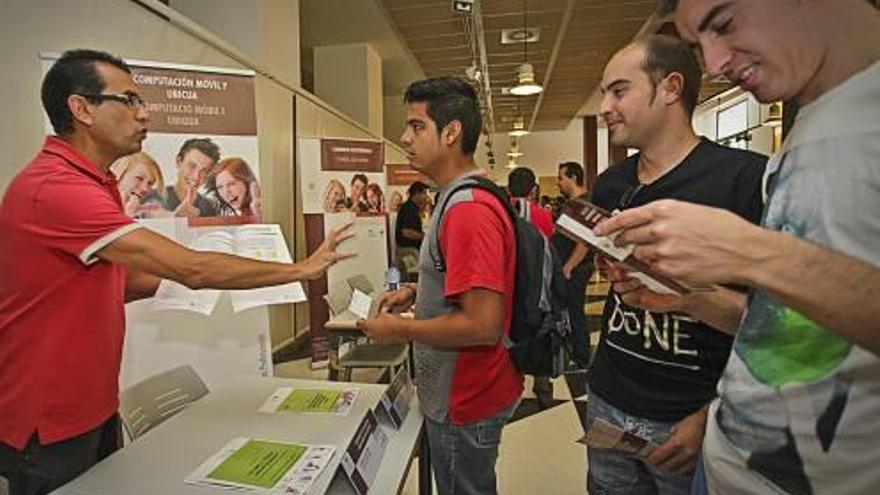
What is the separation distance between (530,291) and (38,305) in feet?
4.08

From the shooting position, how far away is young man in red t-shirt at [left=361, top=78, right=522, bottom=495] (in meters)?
1.38

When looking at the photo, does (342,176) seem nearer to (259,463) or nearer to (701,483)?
(259,463)

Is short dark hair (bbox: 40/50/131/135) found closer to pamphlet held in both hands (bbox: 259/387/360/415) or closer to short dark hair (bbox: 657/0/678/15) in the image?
pamphlet held in both hands (bbox: 259/387/360/415)

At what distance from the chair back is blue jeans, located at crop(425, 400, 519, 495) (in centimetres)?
86

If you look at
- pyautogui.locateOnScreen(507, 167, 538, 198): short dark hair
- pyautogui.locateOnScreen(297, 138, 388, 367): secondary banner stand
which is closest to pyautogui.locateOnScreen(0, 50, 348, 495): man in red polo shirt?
pyautogui.locateOnScreen(297, 138, 388, 367): secondary banner stand

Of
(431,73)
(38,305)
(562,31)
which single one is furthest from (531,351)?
(431,73)

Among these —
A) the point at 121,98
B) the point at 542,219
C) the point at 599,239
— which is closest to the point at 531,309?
the point at 599,239

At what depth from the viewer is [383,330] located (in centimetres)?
146

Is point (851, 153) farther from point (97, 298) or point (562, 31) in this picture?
point (562, 31)

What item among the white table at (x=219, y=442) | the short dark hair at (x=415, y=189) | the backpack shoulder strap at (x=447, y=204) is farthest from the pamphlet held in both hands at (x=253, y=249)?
the short dark hair at (x=415, y=189)

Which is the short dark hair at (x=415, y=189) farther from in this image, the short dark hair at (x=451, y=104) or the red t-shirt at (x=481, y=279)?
the red t-shirt at (x=481, y=279)

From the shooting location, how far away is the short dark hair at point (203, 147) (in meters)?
2.40

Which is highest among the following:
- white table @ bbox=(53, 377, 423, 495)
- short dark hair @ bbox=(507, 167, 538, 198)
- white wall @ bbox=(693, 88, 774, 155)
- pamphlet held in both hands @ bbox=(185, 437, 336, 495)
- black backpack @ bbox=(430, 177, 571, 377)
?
white wall @ bbox=(693, 88, 774, 155)

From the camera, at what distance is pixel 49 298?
1.33 metres
